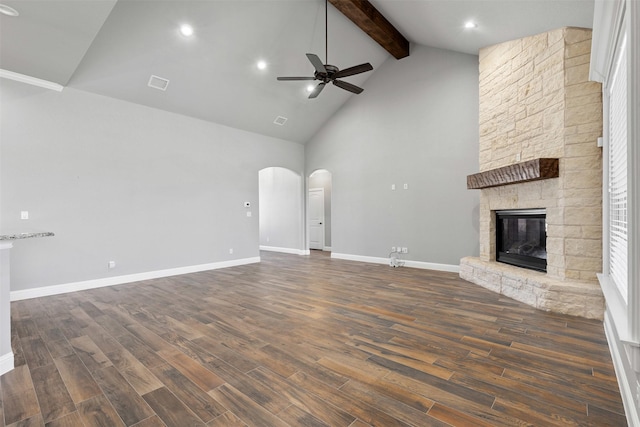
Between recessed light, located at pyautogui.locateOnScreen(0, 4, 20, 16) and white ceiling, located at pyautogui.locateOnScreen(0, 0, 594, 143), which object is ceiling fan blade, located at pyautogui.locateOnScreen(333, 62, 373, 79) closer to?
white ceiling, located at pyautogui.locateOnScreen(0, 0, 594, 143)

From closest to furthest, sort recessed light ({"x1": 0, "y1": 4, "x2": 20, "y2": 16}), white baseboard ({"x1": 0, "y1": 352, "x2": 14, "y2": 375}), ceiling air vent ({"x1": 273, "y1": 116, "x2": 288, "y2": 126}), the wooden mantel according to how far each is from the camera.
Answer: white baseboard ({"x1": 0, "y1": 352, "x2": 14, "y2": 375}) → recessed light ({"x1": 0, "y1": 4, "x2": 20, "y2": 16}) → the wooden mantel → ceiling air vent ({"x1": 273, "y1": 116, "x2": 288, "y2": 126})

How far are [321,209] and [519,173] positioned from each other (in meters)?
6.26

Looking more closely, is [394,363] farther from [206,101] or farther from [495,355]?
[206,101]

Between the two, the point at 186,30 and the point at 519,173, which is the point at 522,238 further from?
the point at 186,30

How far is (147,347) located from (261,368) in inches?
44.2

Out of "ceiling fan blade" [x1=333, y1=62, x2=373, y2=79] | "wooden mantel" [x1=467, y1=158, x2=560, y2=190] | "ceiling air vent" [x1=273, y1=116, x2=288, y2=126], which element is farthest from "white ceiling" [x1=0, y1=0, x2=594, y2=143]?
"wooden mantel" [x1=467, y1=158, x2=560, y2=190]

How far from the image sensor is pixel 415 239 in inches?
235

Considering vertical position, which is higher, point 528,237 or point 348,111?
point 348,111

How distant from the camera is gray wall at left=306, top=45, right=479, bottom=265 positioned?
5340 millimetres

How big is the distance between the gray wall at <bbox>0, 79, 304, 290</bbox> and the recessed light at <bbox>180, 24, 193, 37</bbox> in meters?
1.67

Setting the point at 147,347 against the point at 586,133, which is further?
the point at 586,133

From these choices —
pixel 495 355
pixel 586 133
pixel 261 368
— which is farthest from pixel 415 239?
pixel 261 368

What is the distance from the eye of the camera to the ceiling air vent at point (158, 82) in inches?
189

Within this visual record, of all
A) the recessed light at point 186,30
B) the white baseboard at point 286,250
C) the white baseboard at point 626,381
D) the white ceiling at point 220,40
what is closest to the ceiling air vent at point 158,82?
the white ceiling at point 220,40
